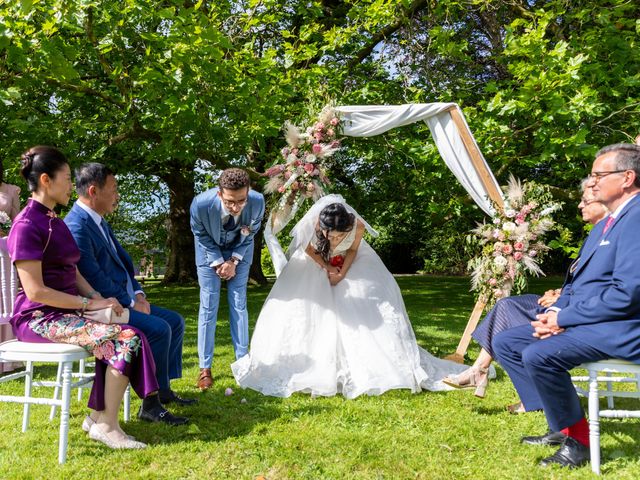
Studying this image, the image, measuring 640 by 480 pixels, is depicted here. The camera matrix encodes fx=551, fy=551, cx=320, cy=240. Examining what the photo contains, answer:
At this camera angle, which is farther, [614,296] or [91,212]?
[91,212]

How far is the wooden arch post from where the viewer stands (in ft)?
19.7

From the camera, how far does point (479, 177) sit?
20.8 feet

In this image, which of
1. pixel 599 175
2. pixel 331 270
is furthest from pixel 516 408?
pixel 331 270

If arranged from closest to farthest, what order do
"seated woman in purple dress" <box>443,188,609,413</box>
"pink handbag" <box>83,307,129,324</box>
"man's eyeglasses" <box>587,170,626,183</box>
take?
"man's eyeglasses" <box>587,170,626,183</box>, "pink handbag" <box>83,307,129,324</box>, "seated woman in purple dress" <box>443,188,609,413</box>

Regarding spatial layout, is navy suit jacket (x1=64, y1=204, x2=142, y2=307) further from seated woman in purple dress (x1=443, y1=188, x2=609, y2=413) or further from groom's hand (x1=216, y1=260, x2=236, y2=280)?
seated woman in purple dress (x1=443, y1=188, x2=609, y2=413)

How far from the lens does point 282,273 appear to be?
5.65m

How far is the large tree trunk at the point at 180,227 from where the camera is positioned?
53.3 ft

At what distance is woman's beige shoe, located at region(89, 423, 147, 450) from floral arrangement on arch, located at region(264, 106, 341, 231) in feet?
9.78

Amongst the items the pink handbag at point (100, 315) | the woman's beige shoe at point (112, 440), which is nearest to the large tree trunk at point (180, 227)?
the pink handbag at point (100, 315)

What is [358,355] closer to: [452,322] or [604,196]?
[604,196]

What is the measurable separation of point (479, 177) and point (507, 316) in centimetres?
253

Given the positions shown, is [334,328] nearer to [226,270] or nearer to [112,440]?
[226,270]

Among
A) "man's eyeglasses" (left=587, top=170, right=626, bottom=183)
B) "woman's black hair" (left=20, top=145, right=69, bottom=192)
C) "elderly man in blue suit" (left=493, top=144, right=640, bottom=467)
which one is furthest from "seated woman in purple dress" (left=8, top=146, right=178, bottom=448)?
"man's eyeglasses" (left=587, top=170, right=626, bottom=183)

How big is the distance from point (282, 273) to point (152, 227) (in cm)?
1634
